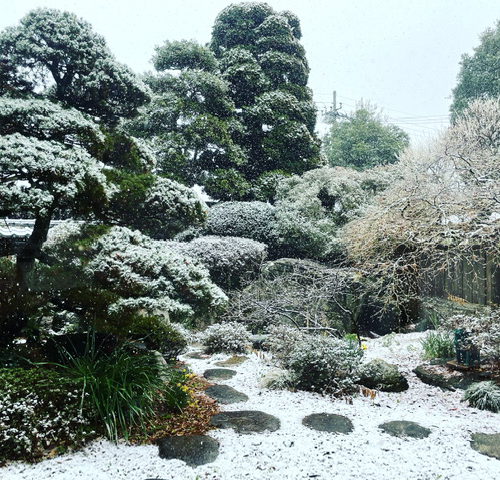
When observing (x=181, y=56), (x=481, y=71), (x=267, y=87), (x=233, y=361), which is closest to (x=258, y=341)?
(x=233, y=361)

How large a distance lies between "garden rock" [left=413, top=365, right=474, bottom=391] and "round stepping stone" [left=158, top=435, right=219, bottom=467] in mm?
2729

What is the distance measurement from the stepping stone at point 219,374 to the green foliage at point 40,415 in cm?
174

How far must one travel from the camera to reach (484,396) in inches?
138

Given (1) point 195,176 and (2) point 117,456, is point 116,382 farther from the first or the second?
(1) point 195,176

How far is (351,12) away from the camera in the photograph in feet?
20.8

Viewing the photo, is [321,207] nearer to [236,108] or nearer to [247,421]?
[236,108]

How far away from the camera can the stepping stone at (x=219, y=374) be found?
14.1ft

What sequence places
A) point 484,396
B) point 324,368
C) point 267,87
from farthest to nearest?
1. point 267,87
2. point 324,368
3. point 484,396

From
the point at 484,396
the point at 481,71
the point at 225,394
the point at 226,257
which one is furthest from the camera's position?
the point at 481,71

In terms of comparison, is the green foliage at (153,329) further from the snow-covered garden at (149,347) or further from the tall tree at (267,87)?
the tall tree at (267,87)

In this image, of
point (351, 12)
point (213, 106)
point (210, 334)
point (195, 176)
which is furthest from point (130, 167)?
point (213, 106)

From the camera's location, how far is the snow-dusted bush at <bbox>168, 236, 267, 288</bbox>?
685 centimetres

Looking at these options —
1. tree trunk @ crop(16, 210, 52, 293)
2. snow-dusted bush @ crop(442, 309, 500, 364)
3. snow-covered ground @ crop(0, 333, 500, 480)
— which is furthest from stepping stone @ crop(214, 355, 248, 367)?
snow-dusted bush @ crop(442, 309, 500, 364)

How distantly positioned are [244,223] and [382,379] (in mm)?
4975
